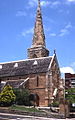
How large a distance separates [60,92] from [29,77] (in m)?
7.71

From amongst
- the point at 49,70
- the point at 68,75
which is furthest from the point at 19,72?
the point at 68,75

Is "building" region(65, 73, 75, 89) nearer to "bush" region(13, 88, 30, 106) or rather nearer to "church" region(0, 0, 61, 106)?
"church" region(0, 0, 61, 106)

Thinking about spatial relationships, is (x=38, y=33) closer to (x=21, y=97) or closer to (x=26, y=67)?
(x=26, y=67)

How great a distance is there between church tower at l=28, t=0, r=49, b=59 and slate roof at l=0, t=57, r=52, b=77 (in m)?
10.7

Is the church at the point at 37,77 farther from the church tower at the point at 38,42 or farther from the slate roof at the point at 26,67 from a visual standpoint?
the church tower at the point at 38,42

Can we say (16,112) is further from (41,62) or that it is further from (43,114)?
(41,62)

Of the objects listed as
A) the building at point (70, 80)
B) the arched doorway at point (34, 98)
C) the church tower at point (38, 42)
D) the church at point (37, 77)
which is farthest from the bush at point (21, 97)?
the building at point (70, 80)

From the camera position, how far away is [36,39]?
76.8 metres

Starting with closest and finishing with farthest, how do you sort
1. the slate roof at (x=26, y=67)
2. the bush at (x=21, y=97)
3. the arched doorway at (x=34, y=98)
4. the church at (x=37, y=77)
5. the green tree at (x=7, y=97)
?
the green tree at (x=7, y=97) → the bush at (x=21, y=97) → the arched doorway at (x=34, y=98) → the church at (x=37, y=77) → the slate roof at (x=26, y=67)

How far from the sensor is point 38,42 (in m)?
75.9

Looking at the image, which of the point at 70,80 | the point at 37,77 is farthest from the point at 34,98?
the point at 70,80

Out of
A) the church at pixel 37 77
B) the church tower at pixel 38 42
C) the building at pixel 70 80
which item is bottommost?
the church at pixel 37 77

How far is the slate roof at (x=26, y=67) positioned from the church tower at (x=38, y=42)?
10.7 m

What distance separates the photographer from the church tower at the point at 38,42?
241 feet
